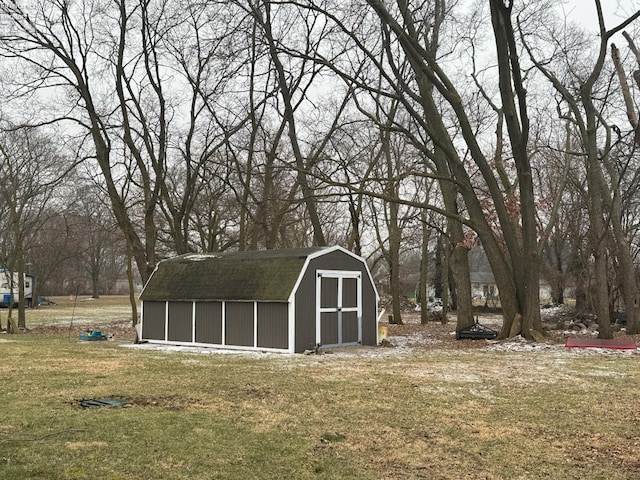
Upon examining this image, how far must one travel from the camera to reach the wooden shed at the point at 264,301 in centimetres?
1537

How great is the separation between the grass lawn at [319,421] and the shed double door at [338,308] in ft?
11.7

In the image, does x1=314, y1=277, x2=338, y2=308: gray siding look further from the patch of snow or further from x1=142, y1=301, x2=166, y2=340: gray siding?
x1=142, y1=301, x2=166, y2=340: gray siding

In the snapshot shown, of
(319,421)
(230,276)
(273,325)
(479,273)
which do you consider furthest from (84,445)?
(479,273)

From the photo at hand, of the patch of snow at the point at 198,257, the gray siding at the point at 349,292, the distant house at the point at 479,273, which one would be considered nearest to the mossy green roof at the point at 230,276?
the patch of snow at the point at 198,257

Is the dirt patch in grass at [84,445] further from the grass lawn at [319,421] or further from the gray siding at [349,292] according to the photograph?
the gray siding at [349,292]

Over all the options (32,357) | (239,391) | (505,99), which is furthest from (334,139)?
(239,391)

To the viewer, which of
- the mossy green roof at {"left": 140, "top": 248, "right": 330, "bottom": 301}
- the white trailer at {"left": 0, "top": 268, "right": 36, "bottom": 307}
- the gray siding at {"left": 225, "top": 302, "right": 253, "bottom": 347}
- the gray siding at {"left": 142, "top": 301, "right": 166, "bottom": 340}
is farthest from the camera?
the white trailer at {"left": 0, "top": 268, "right": 36, "bottom": 307}

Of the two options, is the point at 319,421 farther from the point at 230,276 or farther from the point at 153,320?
the point at 153,320

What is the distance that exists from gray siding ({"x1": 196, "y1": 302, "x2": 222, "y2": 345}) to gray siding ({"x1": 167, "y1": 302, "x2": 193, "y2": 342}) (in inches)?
12.7

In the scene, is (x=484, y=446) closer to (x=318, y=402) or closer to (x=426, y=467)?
(x=426, y=467)

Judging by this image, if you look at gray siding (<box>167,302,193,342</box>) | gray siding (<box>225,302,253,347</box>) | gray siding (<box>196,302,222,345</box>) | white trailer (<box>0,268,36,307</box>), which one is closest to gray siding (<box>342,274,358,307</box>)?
gray siding (<box>225,302,253,347</box>)

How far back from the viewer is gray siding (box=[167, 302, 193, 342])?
A: 17.2 metres

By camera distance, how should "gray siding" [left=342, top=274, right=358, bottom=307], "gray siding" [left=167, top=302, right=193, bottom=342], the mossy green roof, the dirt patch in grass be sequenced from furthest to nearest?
"gray siding" [left=167, top=302, right=193, bottom=342] < "gray siding" [left=342, top=274, right=358, bottom=307] < the mossy green roof < the dirt patch in grass

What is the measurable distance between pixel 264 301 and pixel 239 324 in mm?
1075
